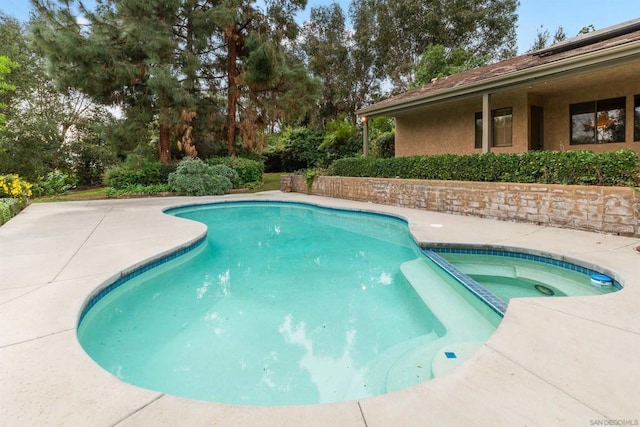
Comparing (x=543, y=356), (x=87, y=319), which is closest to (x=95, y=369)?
(x=87, y=319)

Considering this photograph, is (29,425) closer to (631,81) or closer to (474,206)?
(474,206)

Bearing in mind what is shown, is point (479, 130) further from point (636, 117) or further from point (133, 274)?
point (133, 274)

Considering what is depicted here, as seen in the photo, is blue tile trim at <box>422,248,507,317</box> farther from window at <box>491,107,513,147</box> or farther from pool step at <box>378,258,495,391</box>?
window at <box>491,107,513,147</box>

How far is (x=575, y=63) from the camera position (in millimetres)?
7578

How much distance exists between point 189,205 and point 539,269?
427 inches

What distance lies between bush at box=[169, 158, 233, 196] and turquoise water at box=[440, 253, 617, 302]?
40.1 feet

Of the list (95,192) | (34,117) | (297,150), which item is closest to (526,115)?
(297,150)

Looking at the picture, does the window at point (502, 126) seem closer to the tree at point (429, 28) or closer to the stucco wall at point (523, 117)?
the stucco wall at point (523, 117)

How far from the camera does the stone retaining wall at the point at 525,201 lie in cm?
587

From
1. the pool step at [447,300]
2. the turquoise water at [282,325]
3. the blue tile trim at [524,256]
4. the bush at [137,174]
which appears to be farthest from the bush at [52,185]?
the blue tile trim at [524,256]

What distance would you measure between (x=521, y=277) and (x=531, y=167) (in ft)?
11.8

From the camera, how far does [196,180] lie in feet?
50.6

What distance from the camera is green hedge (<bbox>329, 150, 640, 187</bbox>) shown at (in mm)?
6148

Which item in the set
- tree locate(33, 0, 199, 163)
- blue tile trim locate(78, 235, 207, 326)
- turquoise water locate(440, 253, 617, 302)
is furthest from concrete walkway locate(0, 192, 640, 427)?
tree locate(33, 0, 199, 163)
